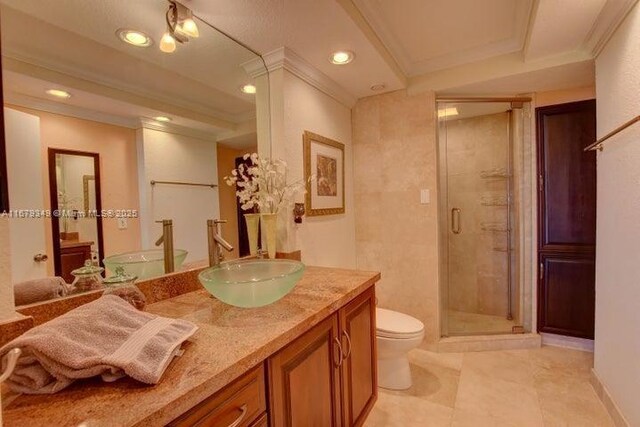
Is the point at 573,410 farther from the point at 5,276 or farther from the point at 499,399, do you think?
the point at 5,276

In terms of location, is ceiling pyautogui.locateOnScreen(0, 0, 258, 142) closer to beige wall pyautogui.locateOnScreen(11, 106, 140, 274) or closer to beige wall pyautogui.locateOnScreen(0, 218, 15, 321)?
beige wall pyautogui.locateOnScreen(11, 106, 140, 274)

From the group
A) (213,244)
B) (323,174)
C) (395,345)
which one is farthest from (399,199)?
Result: (213,244)

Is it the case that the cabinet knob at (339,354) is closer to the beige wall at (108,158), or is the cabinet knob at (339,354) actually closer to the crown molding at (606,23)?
the beige wall at (108,158)

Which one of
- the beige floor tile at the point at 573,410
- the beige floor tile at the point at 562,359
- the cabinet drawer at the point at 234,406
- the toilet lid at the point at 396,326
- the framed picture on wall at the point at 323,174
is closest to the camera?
the cabinet drawer at the point at 234,406

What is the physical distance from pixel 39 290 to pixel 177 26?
1177 mm

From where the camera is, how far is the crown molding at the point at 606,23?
1410mm

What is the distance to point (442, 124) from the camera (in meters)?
2.55

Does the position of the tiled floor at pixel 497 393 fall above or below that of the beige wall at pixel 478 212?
below

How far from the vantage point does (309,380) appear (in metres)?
1.07

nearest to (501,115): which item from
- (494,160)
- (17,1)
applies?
(494,160)

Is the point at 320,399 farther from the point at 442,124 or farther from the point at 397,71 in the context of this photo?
the point at 442,124

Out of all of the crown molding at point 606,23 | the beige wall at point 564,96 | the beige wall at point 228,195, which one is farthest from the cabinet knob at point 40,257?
the beige wall at point 564,96

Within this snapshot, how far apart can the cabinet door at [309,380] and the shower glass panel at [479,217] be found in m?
1.69

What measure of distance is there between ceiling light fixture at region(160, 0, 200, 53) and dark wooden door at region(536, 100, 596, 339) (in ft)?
8.43
